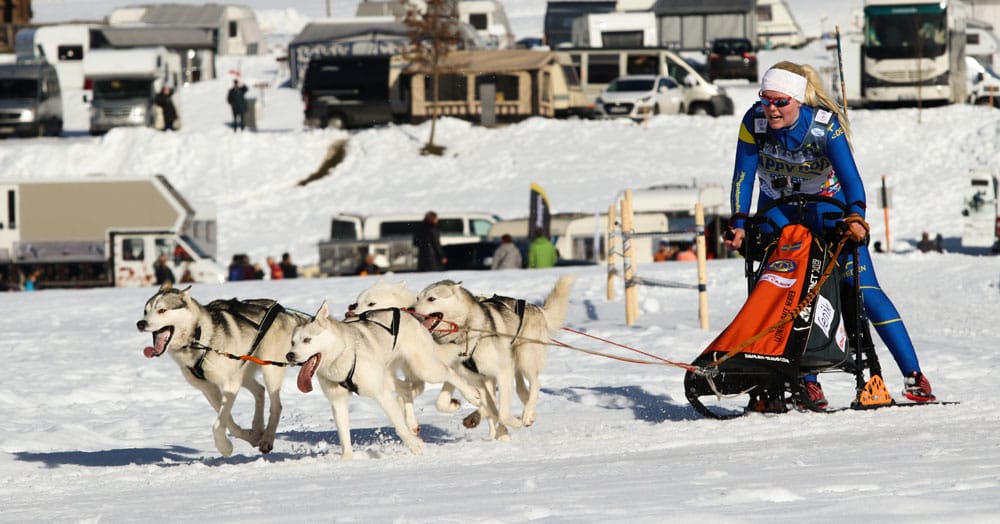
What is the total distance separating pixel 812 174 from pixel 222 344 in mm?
2823

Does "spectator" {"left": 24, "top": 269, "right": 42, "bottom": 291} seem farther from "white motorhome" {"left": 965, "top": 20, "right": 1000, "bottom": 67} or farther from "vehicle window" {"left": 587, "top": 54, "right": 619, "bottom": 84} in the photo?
"white motorhome" {"left": 965, "top": 20, "right": 1000, "bottom": 67}

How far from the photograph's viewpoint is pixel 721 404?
795 cm

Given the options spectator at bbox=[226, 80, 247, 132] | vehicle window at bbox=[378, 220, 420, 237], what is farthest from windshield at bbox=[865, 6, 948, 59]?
vehicle window at bbox=[378, 220, 420, 237]

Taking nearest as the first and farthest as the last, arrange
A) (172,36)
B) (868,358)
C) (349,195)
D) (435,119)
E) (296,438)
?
(868,358) → (296,438) → (349,195) → (435,119) → (172,36)

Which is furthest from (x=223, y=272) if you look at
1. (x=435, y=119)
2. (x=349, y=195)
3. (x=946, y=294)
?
(x=435, y=119)

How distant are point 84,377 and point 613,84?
25.6m

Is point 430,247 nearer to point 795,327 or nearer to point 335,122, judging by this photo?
point 795,327

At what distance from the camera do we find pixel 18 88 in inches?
1377

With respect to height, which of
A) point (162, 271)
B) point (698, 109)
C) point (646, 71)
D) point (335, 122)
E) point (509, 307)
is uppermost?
point (646, 71)

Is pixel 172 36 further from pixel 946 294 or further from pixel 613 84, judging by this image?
pixel 946 294

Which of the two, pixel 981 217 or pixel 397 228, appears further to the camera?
pixel 981 217

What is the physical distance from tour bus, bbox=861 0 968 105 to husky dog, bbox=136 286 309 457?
2823 cm

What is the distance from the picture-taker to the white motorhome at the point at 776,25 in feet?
187

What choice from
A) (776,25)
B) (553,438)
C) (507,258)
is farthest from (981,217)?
(776,25)
